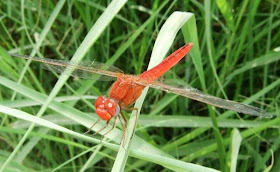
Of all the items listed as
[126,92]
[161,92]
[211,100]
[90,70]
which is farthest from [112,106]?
[161,92]

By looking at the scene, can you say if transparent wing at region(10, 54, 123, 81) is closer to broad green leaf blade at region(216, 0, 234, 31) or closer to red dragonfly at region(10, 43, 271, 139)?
red dragonfly at region(10, 43, 271, 139)

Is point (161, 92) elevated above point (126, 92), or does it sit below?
above

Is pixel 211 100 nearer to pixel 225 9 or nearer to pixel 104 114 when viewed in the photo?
pixel 104 114

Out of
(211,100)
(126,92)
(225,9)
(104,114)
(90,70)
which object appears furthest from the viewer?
(225,9)

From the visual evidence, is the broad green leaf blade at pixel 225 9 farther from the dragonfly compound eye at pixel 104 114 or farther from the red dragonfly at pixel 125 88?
the dragonfly compound eye at pixel 104 114

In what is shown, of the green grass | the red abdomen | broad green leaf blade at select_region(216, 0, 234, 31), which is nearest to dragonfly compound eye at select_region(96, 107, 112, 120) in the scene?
the red abdomen

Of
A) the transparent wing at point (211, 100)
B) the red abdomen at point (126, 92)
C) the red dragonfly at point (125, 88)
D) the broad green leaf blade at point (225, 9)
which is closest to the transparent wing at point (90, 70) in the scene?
the red dragonfly at point (125, 88)

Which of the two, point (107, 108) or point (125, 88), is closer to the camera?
point (107, 108)

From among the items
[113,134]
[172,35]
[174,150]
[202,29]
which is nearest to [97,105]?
[113,134]
